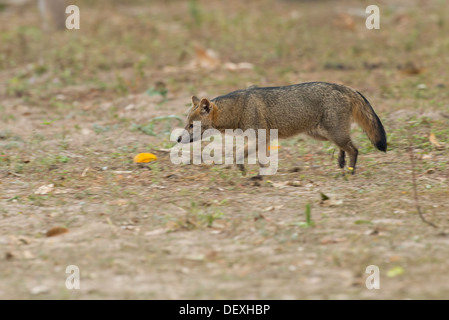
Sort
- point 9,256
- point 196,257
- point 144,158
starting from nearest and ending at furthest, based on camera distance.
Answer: point 196,257
point 9,256
point 144,158

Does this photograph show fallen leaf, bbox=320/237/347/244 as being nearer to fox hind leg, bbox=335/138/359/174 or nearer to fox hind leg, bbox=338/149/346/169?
fox hind leg, bbox=335/138/359/174

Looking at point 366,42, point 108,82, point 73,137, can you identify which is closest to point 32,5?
point 108,82

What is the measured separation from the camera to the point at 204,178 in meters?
7.36

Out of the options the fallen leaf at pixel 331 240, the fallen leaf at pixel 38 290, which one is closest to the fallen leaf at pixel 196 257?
the fallen leaf at pixel 331 240

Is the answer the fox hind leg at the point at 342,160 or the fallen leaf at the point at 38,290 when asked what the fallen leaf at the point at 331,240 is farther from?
the fox hind leg at the point at 342,160

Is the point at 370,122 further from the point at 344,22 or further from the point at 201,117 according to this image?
the point at 344,22

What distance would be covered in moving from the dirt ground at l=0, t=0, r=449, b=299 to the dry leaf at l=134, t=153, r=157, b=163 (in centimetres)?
14

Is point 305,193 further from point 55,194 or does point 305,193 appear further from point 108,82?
point 108,82

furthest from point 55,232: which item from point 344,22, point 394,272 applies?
point 344,22

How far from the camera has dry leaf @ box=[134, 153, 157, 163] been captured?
792 cm

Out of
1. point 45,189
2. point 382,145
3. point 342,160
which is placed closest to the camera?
point 45,189

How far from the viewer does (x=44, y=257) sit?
531 centimetres

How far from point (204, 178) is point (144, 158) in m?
0.94

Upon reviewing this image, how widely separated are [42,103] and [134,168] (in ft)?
13.0
